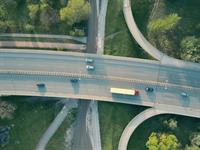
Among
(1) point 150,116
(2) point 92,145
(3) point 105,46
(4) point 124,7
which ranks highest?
(4) point 124,7

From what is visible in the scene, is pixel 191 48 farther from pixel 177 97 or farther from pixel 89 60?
pixel 89 60

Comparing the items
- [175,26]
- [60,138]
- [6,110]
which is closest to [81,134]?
[60,138]

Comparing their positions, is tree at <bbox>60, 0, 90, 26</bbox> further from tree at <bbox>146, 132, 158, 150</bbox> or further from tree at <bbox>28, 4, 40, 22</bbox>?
tree at <bbox>146, 132, 158, 150</bbox>

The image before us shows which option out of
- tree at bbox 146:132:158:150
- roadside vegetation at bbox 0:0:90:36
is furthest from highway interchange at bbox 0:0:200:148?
tree at bbox 146:132:158:150

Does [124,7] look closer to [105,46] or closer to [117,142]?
[105,46]

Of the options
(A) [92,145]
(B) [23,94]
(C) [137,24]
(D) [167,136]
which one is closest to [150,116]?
(D) [167,136]

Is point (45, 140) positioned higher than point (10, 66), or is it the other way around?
point (10, 66)

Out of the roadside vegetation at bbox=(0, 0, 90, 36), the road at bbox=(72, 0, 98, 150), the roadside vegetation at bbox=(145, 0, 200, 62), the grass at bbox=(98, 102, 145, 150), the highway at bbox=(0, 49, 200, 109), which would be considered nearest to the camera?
the roadside vegetation at bbox=(0, 0, 90, 36)
